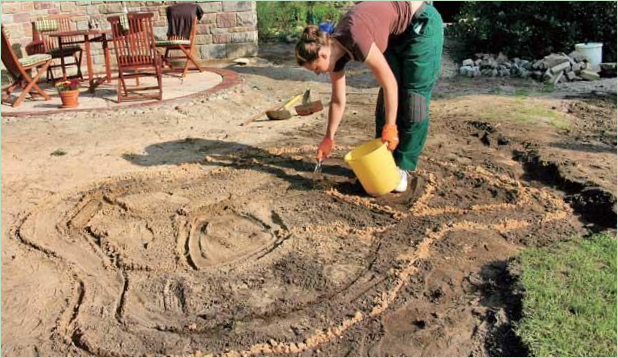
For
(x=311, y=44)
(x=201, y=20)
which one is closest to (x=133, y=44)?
(x=201, y=20)

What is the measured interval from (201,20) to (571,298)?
30.3 feet

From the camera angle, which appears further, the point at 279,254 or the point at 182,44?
the point at 182,44

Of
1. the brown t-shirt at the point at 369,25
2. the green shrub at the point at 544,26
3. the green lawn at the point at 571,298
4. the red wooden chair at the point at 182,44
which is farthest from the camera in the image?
the green shrub at the point at 544,26

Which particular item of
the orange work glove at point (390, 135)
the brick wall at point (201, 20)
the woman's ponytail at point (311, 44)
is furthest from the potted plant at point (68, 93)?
the orange work glove at point (390, 135)

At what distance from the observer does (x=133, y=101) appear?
7652 mm

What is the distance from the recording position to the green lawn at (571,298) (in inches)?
102

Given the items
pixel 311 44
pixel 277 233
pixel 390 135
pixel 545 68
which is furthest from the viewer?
pixel 545 68

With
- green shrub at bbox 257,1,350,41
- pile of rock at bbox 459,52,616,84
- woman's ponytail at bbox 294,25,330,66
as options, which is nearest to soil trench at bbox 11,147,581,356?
woman's ponytail at bbox 294,25,330,66

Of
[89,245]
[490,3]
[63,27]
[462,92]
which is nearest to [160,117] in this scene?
[89,245]

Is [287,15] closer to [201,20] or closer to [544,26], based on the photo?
[201,20]

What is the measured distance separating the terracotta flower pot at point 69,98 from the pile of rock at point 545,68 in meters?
5.69

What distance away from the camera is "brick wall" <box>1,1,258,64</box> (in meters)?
10.5

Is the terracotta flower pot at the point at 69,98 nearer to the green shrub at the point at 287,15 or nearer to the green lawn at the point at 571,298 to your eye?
the green lawn at the point at 571,298

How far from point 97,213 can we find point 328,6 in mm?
9704
